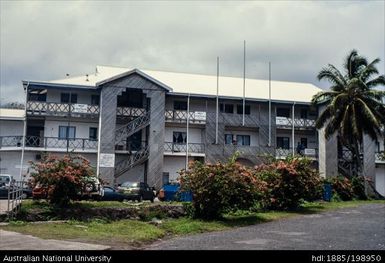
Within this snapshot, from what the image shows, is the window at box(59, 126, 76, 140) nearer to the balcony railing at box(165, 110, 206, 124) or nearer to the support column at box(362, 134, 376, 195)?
the balcony railing at box(165, 110, 206, 124)

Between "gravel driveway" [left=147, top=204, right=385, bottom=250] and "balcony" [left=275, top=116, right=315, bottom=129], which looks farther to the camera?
"balcony" [left=275, top=116, right=315, bottom=129]

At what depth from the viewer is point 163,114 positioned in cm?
3931

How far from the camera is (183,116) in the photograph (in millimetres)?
40656

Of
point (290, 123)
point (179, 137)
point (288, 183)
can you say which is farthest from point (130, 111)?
point (288, 183)

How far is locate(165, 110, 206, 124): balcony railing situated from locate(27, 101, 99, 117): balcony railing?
244 inches

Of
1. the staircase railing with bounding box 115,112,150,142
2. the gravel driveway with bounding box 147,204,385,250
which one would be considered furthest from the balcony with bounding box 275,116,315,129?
the gravel driveway with bounding box 147,204,385,250

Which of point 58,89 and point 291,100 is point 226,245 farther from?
point 291,100

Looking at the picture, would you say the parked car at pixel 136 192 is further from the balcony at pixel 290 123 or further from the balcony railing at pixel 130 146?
the balcony at pixel 290 123

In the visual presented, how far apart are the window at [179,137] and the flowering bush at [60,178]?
2144cm

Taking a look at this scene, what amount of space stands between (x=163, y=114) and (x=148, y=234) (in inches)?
981

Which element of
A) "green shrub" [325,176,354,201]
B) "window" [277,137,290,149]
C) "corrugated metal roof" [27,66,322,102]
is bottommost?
"green shrub" [325,176,354,201]

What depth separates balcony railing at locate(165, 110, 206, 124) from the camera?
133 feet

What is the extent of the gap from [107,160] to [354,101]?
2058cm
